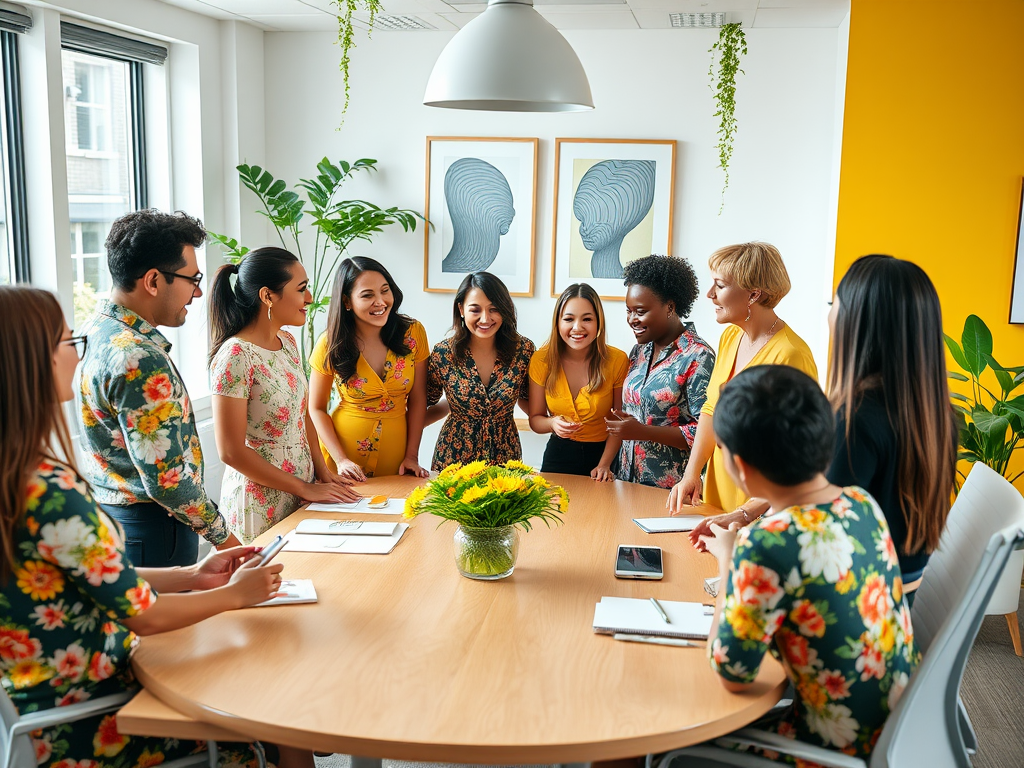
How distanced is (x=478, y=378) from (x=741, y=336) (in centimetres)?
98

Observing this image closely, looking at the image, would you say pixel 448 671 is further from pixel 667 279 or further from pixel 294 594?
pixel 667 279

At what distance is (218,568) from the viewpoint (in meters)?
1.99

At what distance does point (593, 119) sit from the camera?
4.95 meters

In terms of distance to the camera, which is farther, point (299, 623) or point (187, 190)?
point (187, 190)

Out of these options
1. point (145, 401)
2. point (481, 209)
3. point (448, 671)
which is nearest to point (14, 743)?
Answer: point (448, 671)

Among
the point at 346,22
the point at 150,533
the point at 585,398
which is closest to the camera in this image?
the point at 150,533

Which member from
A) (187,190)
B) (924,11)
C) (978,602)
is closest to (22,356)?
(978,602)

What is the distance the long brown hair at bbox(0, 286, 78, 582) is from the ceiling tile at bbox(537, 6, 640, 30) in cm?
350

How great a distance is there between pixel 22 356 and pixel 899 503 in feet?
5.47

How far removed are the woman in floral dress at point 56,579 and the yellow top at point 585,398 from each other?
1.80 m

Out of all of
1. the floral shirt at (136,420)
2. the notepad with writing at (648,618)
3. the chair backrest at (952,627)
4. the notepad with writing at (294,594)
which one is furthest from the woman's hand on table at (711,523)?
the floral shirt at (136,420)

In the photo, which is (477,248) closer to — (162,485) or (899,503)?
(162,485)

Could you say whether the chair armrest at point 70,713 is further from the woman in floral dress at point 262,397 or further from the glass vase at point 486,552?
the woman in floral dress at point 262,397

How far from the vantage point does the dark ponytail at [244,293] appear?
269 centimetres
